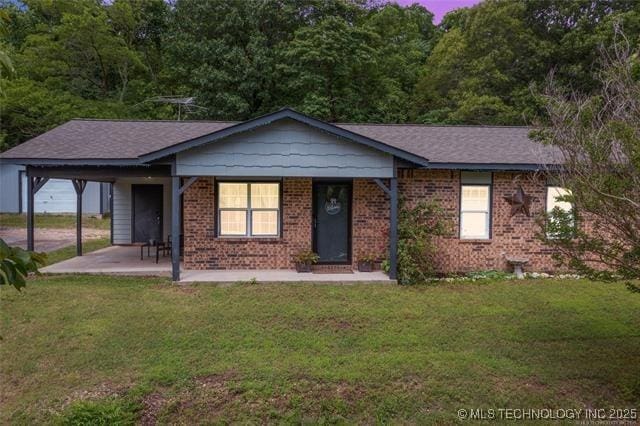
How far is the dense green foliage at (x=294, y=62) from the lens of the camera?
23359mm

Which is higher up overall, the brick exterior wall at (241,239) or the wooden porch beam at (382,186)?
the wooden porch beam at (382,186)

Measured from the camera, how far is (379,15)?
27.8m

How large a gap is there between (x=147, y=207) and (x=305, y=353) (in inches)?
402

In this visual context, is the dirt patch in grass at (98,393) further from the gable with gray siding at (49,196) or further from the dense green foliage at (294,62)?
the gable with gray siding at (49,196)

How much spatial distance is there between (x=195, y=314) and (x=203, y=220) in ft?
11.5

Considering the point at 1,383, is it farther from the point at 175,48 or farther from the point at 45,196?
the point at 175,48

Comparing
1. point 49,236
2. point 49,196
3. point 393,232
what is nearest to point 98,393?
point 393,232

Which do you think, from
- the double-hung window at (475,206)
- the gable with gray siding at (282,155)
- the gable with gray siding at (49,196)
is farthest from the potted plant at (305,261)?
the gable with gray siding at (49,196)

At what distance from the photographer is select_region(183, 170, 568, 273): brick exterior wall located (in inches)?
411

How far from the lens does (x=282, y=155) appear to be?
9.41 m

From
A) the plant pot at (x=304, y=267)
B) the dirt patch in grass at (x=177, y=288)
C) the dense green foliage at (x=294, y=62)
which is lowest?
the dirt patch in grass at (x=177, y=288)

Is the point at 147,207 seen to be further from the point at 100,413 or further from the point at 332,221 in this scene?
the point at 100,413

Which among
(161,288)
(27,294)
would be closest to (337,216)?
(161,288)

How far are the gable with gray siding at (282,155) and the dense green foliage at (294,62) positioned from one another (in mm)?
14253
